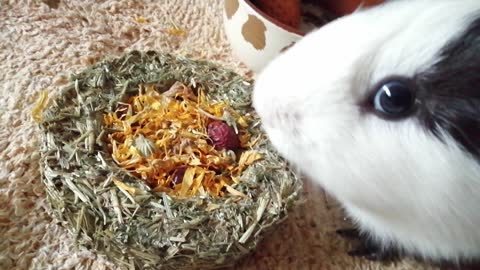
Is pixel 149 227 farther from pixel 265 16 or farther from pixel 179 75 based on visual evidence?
pixel 265 16

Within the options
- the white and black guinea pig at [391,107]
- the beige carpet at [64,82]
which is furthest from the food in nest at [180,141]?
the white and black guinea pig at [391,107]

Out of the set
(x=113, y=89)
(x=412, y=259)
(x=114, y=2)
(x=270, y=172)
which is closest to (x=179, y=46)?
(x=114, y=2)

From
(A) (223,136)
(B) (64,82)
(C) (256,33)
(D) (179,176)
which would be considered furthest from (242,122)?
(B) (64,82)

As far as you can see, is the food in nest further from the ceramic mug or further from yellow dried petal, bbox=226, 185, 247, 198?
the ceramic mug

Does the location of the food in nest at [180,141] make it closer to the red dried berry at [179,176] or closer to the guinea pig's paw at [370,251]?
the red dried berry at [179,176]

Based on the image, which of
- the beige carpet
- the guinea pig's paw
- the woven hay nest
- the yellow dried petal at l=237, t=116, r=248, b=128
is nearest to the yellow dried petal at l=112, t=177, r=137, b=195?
the woven hay nest

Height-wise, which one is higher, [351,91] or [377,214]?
[351,91]

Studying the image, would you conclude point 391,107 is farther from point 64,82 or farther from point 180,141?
point 64,82
